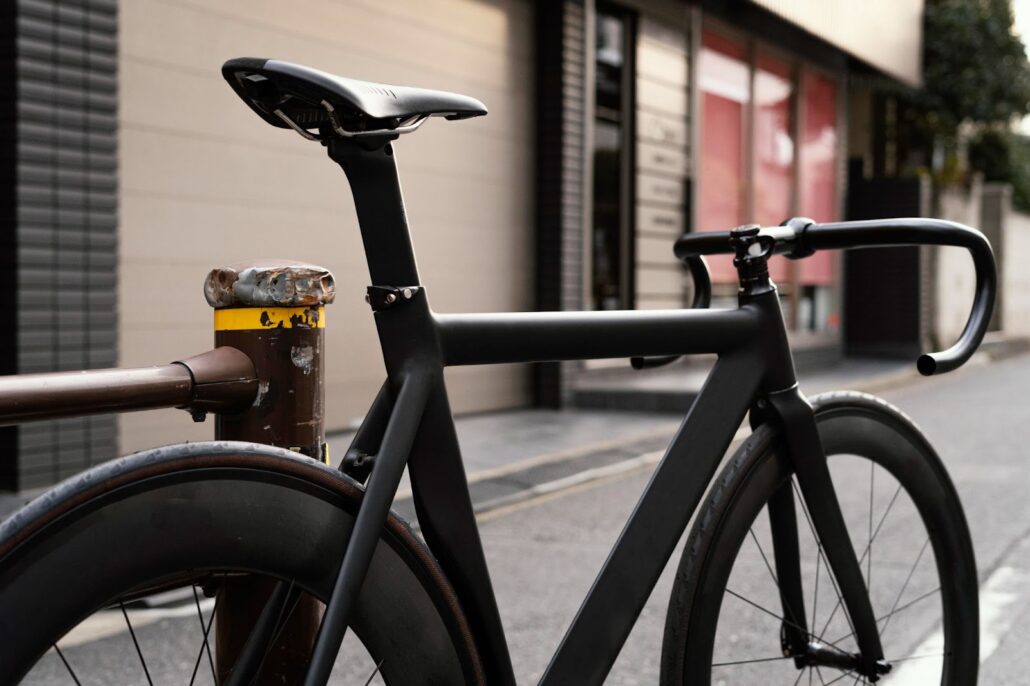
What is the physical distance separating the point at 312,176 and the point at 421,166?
1.20 meters

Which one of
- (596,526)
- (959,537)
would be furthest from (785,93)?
(959,537)

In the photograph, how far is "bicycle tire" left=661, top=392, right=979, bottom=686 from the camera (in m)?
1.86

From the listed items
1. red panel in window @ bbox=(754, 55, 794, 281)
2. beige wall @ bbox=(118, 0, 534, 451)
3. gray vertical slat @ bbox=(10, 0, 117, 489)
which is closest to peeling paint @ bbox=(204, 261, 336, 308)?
gray vertical slat @ bbox=(10, 0, 117, 489)

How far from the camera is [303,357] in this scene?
160cm

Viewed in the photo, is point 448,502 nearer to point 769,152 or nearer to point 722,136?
point 722,136

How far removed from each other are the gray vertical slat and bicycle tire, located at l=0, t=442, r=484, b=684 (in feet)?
14.7

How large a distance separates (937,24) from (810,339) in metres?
6.75

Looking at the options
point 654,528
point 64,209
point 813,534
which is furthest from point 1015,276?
point 654,528

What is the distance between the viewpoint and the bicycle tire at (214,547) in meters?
1.13

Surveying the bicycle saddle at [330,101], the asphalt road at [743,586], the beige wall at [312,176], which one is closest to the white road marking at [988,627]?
the asphalt road at [743,586]

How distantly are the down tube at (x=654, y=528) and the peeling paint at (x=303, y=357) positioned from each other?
0.54 meters

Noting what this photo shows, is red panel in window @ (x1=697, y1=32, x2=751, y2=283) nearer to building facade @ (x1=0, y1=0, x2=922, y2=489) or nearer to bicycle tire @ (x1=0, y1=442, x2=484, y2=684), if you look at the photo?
building facade @ (x1=0, y1=0, x2=922, y2=489)

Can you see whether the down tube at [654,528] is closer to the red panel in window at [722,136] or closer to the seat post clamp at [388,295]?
the seat post clamp at [388,295]

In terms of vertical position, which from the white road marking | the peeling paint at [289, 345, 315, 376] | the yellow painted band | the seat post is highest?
the seat post
